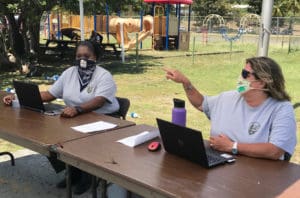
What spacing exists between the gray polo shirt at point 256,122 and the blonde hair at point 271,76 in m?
0.05

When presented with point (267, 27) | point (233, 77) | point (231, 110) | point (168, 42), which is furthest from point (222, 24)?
point (231, 110)

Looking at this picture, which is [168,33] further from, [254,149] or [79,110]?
[254,149]

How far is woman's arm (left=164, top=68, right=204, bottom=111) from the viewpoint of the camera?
316 cm

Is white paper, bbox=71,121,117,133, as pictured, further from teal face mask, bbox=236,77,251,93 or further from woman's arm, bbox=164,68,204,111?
teal face mask, bbox=236,77,251,93

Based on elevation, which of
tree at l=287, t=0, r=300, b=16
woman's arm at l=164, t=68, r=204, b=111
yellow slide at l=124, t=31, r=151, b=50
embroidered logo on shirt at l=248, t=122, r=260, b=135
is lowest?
yellow slide at l=124, t=31, r=151, b=50

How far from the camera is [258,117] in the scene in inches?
105

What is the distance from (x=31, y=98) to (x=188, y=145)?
180 centimetres

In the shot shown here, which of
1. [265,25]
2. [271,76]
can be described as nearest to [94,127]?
[271,76]

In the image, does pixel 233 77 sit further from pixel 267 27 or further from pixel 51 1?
pixel 267 27

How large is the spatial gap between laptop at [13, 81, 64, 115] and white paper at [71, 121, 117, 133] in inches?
Result: 18.7

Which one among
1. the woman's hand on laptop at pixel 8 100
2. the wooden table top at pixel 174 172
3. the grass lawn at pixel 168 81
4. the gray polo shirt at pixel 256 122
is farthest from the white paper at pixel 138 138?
the grass lawn at pixel 168 81

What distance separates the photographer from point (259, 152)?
247 centimetres

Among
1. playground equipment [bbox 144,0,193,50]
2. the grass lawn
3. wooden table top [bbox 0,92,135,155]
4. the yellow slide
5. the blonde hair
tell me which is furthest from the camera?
playground equipment [bbox 144,0,193,50]

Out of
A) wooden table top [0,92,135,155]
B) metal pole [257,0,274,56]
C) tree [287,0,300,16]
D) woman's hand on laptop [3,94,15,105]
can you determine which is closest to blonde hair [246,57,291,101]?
wooden table top [0,92,135,155]
